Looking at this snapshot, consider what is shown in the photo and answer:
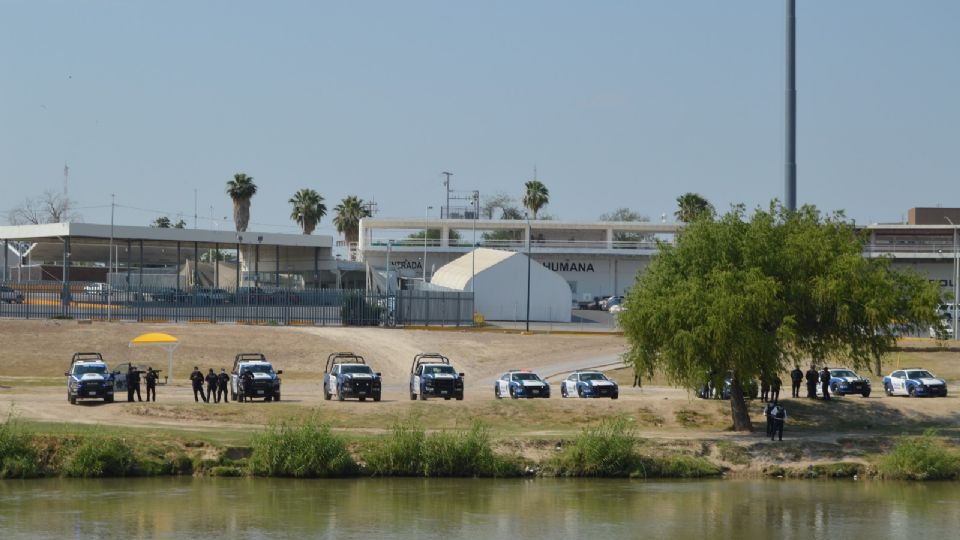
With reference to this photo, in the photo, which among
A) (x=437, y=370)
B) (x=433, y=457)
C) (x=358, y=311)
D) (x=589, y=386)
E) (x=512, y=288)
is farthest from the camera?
(x=512, y=288)

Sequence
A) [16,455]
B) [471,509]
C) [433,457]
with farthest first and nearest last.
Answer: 1. [433,457]
2. [16,455]
3. [471,509]

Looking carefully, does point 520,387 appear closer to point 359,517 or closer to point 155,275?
point 359,517

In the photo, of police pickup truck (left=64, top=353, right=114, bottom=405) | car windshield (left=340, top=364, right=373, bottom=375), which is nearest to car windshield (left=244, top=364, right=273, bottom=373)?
car windshield (left=340, top=364, right=373, bottom=375)

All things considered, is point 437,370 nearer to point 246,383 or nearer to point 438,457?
point 246,383

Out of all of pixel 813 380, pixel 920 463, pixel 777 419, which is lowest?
pixel 920 463

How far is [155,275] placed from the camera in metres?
128

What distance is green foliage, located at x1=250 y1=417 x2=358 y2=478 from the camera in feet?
138

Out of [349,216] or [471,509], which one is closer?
[471,509]

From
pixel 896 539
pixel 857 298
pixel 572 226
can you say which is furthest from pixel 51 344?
pixel 572 226

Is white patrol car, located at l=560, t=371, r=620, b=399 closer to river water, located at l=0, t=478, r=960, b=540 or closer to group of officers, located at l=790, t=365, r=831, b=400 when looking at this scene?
group of officers, located at l=790, t=365, r=831, b=400

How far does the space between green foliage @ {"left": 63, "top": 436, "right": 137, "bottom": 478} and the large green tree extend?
18.4 m

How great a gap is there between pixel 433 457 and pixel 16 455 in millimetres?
12633

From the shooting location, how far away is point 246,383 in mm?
52844

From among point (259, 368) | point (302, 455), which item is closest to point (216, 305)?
point (259, 368)
